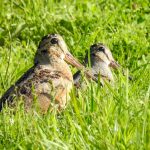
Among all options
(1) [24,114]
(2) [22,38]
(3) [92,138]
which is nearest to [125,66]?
(2) [22,38]

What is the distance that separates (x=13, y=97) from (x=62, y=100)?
0.45 m

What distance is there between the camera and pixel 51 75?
285 inches

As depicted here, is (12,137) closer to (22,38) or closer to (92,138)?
(92,138)

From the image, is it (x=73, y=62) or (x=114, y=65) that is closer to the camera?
(x=73, y=62)

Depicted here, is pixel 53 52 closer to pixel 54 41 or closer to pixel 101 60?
pixel 54 41

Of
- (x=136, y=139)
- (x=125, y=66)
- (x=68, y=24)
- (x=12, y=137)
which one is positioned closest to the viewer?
(x=136, y=139)

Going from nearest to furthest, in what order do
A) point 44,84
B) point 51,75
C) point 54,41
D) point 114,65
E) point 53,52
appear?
point 44,84 → point 51,75 → point 53,52 → point 54,41 → point 114,65

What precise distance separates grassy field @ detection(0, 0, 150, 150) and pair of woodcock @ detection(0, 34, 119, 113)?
21 cm

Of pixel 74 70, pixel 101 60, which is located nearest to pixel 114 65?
pixel 101 60

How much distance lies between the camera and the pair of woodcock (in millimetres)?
6840

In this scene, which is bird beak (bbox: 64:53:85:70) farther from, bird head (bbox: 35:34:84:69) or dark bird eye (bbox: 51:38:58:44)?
dark bird eye (bbox: 51:38:58:44)

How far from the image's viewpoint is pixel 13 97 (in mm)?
6801

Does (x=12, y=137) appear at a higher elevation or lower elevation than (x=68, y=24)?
lower

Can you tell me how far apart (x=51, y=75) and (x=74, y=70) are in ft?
4.34
